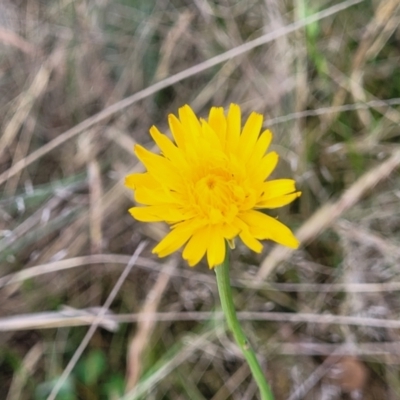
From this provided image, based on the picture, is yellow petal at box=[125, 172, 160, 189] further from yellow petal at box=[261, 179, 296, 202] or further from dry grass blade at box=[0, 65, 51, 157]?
dry grass blade at box=[0, 65, 51, 157]

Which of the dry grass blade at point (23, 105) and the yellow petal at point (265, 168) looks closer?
the yellow petal at point (265, 168)

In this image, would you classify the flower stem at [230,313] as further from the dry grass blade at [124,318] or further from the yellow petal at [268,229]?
the dry grass blade at [124,318]

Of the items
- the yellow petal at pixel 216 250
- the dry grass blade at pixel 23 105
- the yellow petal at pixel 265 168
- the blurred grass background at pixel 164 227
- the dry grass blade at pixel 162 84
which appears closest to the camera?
the yellow petal at pixel 216 250

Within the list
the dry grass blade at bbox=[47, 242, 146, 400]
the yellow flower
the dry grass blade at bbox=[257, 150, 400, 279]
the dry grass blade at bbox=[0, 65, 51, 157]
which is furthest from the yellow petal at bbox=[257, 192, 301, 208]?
the dry grass blade at bbox=[0, 65, 51, 157]

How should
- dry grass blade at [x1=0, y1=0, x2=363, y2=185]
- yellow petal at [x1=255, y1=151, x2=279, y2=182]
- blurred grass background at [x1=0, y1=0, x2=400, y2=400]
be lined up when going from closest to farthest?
yellow petal at [x1=255, y1=151, x2=279, y2=182], blurred grass background at [x1=0, y1=0, x2=400, y2=400], dry grass blade at [x1=0, y1=0, x2=363, y2=185]

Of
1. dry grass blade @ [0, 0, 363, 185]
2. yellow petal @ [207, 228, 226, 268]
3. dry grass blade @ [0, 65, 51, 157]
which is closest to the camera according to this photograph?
yellow petal @ [207, 228, 226, 268]

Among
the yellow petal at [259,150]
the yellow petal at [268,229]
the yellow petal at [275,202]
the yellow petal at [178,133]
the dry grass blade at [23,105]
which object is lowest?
the yellow petal at [268,229]

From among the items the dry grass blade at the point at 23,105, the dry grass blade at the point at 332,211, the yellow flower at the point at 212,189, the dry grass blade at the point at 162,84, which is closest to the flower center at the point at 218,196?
the yellow flower at the point at 212,189

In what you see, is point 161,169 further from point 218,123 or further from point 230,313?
point 230,313

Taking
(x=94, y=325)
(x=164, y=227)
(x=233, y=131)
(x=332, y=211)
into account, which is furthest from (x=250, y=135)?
(x=94, y=325)
